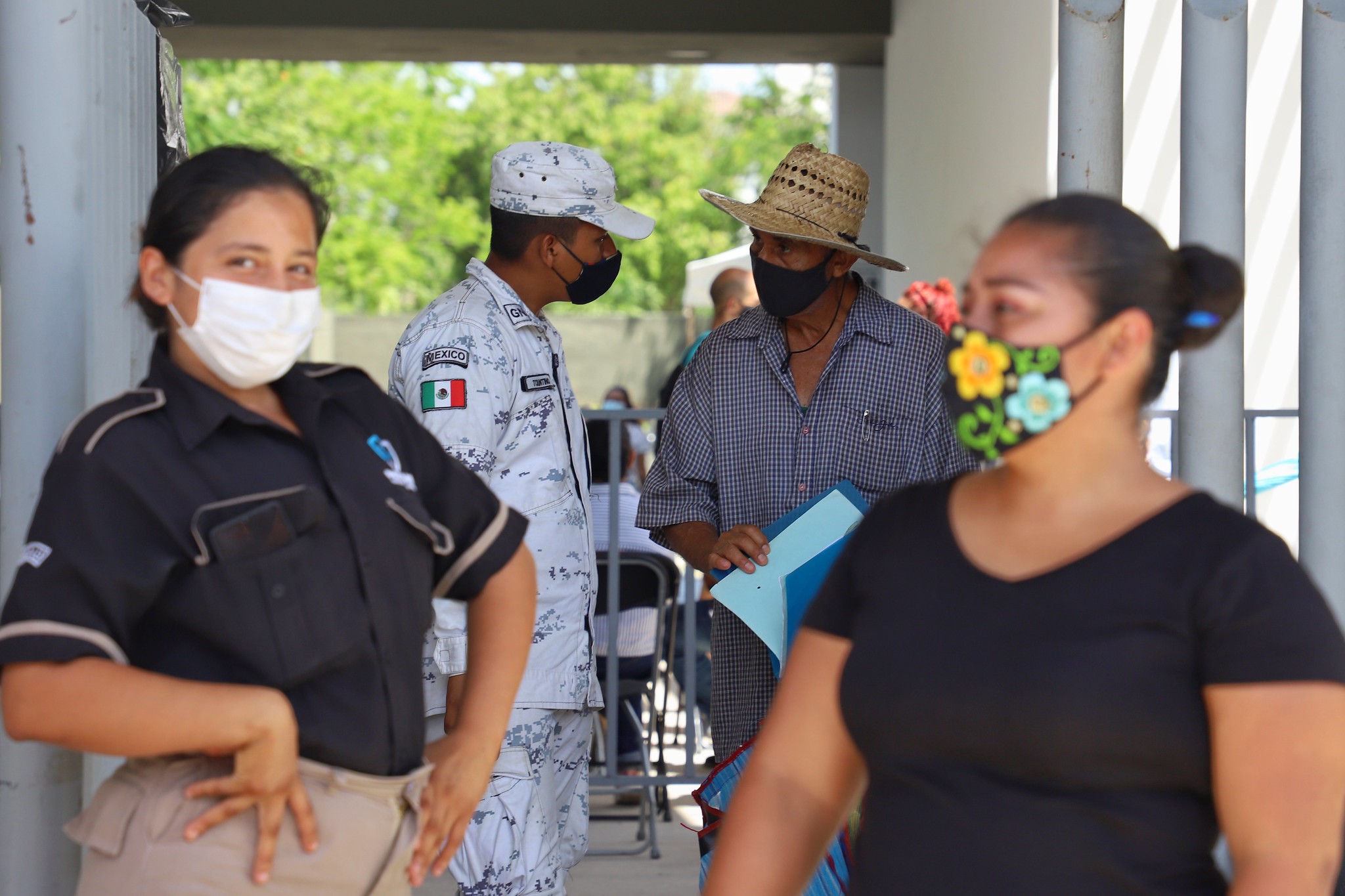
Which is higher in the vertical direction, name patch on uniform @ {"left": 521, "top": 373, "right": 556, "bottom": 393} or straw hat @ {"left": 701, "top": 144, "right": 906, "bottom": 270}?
straw hat @ {"left": 701, "top": 144, "right": 906, "bottom": 270}

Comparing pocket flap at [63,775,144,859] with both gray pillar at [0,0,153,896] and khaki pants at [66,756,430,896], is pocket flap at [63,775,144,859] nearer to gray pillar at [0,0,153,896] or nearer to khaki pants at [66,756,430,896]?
khaki pants at [66,756,430,896]

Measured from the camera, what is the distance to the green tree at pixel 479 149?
27406 millimetres

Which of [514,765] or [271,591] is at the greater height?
[271,591]

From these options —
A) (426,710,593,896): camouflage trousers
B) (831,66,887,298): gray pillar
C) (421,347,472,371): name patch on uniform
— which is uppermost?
(831,66,887,298): gray pillar

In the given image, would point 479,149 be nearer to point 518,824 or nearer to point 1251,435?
point 1251,435

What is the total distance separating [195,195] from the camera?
1.69m

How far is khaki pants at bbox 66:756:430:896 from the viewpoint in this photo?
1.56 metres

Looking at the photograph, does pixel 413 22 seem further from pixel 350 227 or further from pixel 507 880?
pixel 350 227

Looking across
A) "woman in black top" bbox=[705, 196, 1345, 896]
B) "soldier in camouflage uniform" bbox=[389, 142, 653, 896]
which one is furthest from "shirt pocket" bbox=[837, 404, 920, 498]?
"woman in black top" bbox=[705, 196, 1345, 896]

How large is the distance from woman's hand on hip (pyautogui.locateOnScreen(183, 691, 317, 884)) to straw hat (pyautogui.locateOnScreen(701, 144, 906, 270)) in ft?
6.54

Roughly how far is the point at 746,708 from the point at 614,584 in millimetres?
1717

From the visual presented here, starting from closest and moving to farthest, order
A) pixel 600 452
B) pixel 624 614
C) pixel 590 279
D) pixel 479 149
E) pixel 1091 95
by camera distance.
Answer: pixel 1091 95 → pixel 590 279 → pixel 624 614 → pixel 600 452 → pixel 479 149

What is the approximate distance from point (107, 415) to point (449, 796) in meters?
0.67

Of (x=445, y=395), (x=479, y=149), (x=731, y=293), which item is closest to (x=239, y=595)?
(x=445, y=395)
